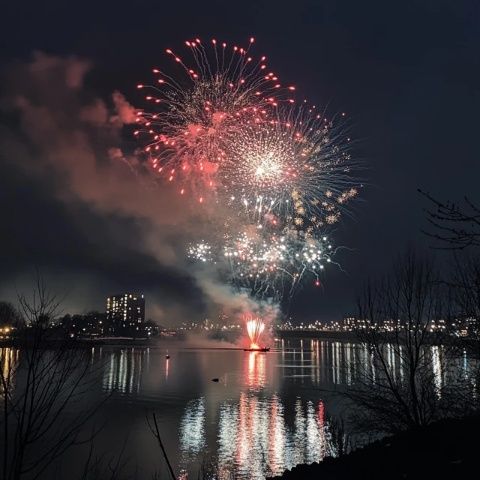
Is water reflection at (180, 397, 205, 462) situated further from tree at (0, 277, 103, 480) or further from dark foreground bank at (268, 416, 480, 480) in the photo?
dark foreground bank at (268, 416, 480, 480)

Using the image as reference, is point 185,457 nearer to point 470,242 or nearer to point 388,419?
point 388,419

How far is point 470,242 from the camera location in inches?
268

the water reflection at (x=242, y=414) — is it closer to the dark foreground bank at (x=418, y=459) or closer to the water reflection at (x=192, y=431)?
the water reflection at (x=192, y=431)

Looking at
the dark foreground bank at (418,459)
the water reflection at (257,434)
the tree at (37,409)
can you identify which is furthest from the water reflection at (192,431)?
the dark foreground bank at (418,459)

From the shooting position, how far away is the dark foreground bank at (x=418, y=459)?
9.99 metres

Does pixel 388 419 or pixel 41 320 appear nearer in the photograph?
pixel 41 320

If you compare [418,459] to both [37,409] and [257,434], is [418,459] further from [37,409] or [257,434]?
[257,434]

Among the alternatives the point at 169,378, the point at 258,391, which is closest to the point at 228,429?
the point at 258,391

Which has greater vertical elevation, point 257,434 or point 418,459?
point 418,459

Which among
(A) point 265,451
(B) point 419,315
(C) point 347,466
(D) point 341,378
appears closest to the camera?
(C) point 347,466

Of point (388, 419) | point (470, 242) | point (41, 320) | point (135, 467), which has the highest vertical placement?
point (470, 242)

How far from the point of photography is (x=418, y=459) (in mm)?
11594

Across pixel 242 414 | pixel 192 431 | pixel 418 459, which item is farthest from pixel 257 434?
pixel 418 459

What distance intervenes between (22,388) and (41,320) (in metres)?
56.5
